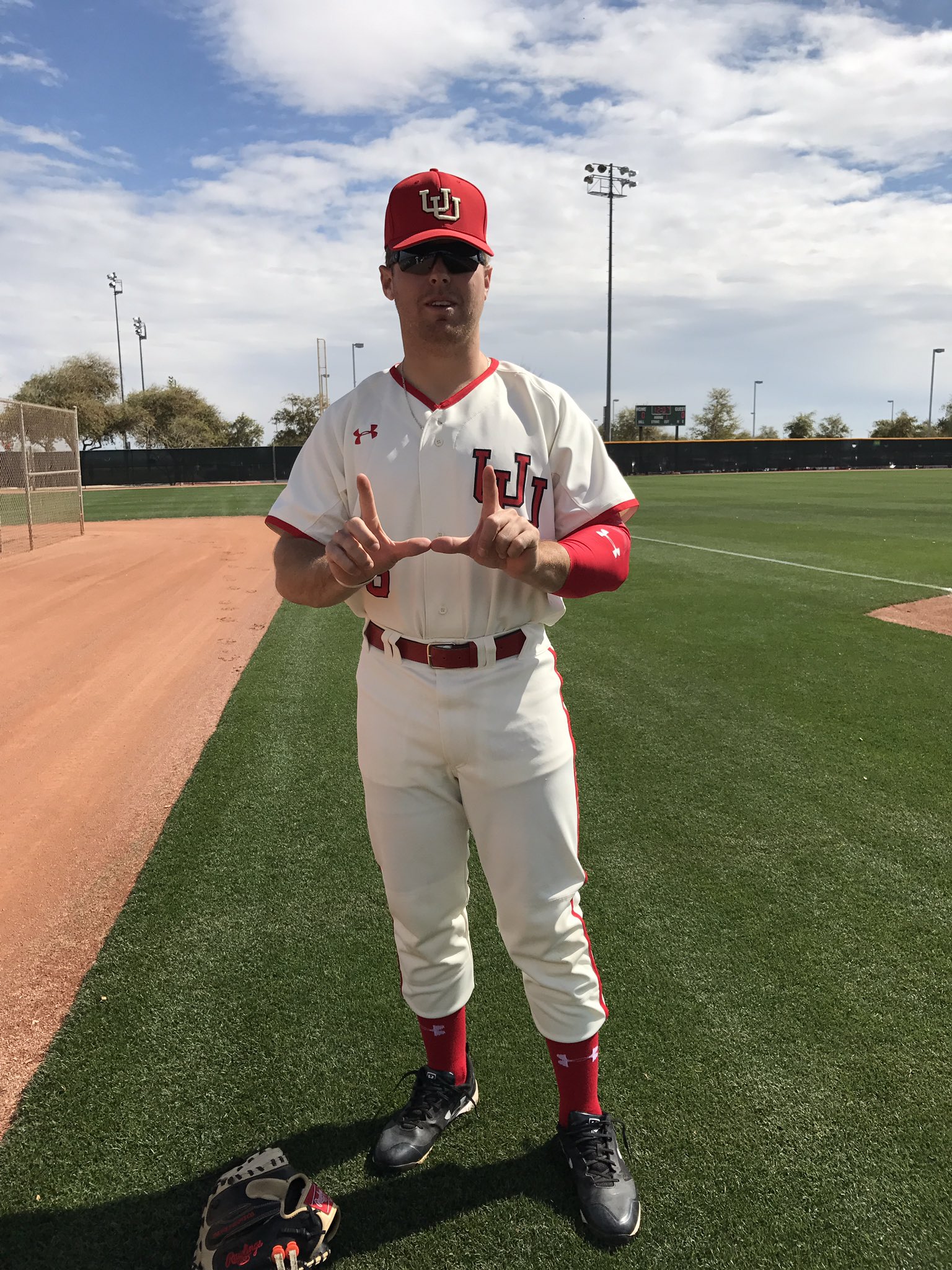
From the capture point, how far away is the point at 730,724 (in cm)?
506

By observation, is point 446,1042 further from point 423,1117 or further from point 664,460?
point 664,460

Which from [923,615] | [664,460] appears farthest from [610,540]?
[664,460]

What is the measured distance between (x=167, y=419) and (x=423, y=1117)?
61467 mm

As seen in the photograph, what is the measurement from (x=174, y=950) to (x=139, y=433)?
60794 mm

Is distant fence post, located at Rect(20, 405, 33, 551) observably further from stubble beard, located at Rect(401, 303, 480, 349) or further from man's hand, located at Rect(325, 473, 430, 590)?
man's hand, located at Rect(325, 473, 430, 590)

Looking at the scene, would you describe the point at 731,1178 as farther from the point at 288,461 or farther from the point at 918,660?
the point at 288,461

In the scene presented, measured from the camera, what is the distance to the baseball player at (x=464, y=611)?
1.94 metres

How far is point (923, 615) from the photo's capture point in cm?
775

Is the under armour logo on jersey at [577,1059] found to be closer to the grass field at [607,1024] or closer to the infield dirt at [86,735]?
the grass field at [607,1024]

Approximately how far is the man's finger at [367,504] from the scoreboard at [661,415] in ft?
186

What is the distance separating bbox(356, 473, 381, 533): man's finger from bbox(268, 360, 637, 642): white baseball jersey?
157 mm

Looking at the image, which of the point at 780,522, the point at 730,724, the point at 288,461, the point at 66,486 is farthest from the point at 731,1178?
the point at 288,461

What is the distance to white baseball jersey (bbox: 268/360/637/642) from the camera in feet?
6.37

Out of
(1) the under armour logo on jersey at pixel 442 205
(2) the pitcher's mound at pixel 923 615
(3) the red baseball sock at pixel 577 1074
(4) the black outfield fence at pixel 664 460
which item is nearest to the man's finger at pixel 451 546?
(1) the under armour logo on jersey at pixel 442 205
